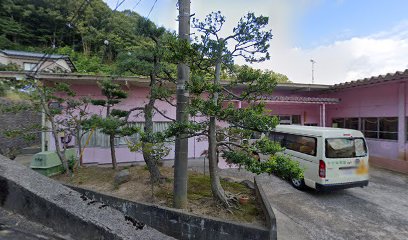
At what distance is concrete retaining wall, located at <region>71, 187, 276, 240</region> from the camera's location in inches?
135

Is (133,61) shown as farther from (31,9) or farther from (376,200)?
(31,9)

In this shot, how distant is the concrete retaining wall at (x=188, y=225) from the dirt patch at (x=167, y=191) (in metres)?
0.27

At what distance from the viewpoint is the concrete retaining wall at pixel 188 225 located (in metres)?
3.42

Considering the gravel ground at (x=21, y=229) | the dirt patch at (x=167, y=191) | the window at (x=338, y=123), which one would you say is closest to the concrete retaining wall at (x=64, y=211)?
the gravel ground at (x=21, y=229)

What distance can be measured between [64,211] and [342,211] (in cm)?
580

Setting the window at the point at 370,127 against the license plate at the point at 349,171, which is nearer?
the license plate at the point at 349,171

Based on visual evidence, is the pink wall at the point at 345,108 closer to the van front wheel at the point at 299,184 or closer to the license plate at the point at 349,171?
the van front wheel at the point at 299,184

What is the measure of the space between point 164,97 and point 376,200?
6.19 m

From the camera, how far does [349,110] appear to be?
11609 mm

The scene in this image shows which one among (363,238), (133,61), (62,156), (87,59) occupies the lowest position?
(363,238)

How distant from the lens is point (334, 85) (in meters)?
11.1

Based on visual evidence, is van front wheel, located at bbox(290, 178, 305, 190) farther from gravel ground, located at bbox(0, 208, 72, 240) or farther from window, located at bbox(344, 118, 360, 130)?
window, located at bbox(344, 118, 360, 130)

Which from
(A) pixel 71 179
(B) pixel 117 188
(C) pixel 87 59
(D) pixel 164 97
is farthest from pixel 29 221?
(C) pixel 87 59

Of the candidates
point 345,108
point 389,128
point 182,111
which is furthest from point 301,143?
point 345,108
